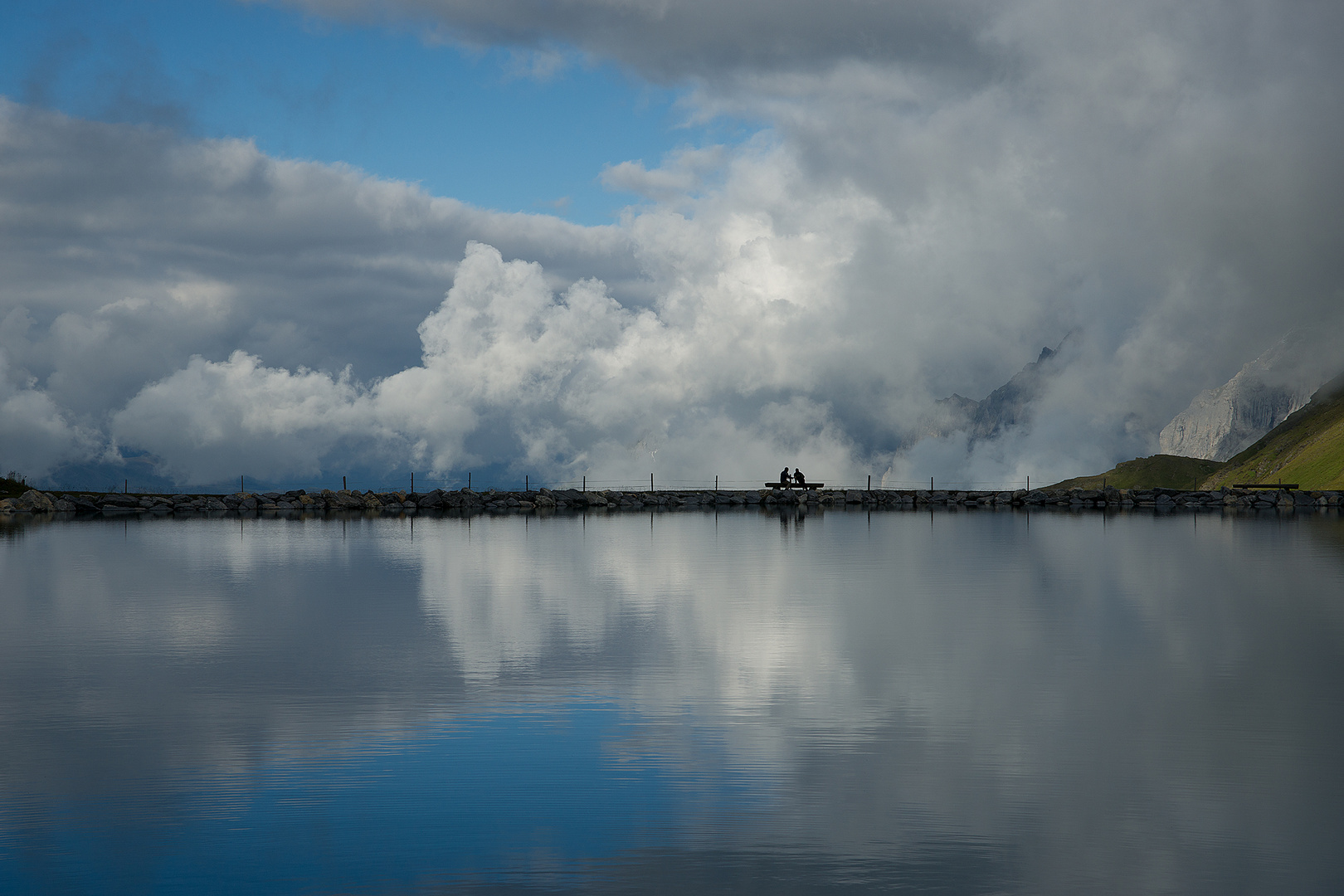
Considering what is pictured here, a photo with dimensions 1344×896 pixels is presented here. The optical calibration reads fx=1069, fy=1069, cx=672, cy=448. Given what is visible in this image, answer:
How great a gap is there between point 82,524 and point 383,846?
5619 centimetres

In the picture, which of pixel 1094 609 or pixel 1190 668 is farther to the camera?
pixel 1094 609

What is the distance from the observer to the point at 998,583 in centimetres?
2775

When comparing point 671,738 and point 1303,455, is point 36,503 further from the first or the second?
point 1303,455

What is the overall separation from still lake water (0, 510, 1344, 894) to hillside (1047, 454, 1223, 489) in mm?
169776

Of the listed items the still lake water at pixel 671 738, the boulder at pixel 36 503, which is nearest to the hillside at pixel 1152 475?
the boulder at pixel 36 503

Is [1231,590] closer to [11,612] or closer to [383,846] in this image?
[383,846]

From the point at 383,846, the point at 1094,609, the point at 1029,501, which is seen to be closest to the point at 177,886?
the point at 383,846

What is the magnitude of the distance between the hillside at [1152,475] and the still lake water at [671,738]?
557 feet

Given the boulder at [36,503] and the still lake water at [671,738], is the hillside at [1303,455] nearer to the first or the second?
the boulder at [36,503]

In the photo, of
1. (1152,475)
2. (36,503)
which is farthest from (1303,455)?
(36,503)

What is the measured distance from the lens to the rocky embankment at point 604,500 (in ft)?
250

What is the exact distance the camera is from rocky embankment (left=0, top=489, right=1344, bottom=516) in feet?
250

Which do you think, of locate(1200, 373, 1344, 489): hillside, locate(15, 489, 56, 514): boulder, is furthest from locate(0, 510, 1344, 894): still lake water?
locate(1200, 373, 1344, 489): hillside

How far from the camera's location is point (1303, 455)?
546ft
